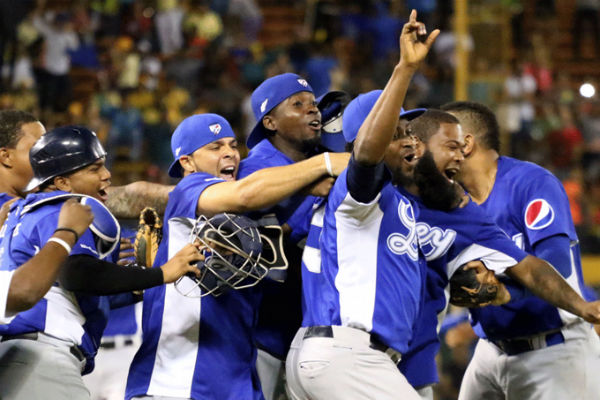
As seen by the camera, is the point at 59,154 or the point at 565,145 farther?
the point at 565,145

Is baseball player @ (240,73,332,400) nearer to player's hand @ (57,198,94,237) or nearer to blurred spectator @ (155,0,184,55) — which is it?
player's hand @ (57,198,94,237)

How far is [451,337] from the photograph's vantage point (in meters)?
7.23

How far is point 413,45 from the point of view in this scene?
388 centimetres

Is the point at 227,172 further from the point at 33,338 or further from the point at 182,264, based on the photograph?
the point at 33,338

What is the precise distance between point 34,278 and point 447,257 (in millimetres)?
2244

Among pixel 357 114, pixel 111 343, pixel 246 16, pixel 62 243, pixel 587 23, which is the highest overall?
pixel 246 16

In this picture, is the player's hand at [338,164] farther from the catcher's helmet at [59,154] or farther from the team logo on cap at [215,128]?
the catcher's helmet at [59,154]

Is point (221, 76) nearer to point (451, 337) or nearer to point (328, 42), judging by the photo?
point (328, 42)

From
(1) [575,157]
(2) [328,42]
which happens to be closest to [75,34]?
(2) [328,42]

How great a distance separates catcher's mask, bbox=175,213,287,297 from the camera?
4.29 meters

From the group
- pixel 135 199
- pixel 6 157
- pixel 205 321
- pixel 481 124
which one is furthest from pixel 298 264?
pixel 6 157

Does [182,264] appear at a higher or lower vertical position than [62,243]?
lower

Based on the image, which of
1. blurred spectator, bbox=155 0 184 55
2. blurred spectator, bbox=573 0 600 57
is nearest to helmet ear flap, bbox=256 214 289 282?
blurred spectator, bbox=155 0 184 55

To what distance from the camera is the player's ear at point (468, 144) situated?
18.4 ft
